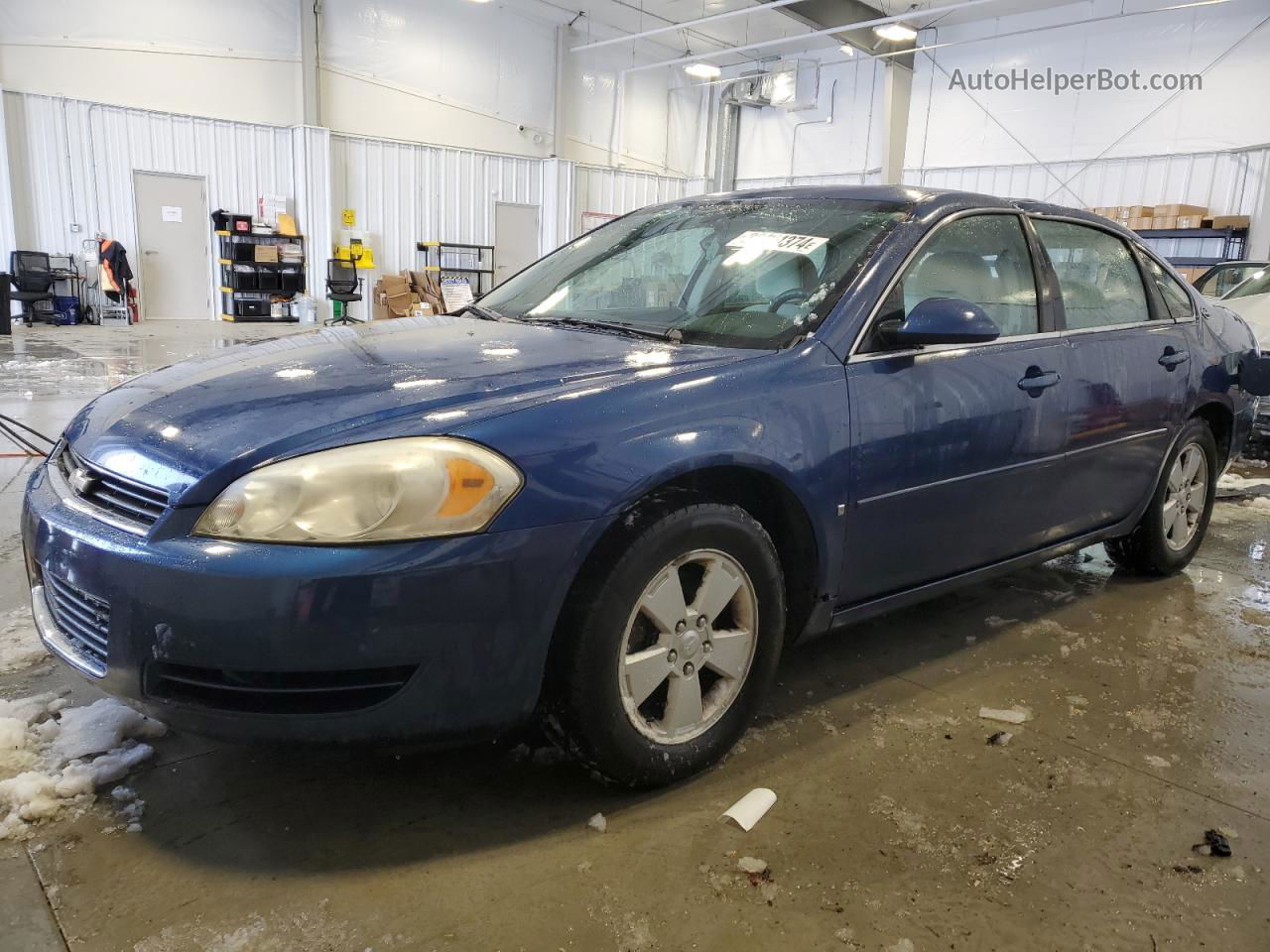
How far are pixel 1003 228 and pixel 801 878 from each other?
198cm

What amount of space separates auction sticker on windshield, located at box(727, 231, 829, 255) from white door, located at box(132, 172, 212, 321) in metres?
14.9

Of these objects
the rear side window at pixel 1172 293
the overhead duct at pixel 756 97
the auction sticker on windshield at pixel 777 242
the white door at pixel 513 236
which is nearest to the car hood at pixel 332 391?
the auction sticker on windshield at pixel 777 242

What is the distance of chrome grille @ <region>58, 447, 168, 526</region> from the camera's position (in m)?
1.62

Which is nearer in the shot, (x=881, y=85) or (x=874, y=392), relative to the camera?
(x=874, y=392)

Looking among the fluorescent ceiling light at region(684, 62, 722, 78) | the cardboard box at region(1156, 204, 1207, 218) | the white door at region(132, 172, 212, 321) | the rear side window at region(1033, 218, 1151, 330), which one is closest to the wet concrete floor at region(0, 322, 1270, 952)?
the rear side window at region(1033, 218, 1151, 330)

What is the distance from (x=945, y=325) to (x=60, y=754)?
218 centimetres

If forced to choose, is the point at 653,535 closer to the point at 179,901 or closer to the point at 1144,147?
the point at 179,901

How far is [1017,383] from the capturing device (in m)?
2.54

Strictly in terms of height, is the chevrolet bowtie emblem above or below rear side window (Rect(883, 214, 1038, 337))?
below

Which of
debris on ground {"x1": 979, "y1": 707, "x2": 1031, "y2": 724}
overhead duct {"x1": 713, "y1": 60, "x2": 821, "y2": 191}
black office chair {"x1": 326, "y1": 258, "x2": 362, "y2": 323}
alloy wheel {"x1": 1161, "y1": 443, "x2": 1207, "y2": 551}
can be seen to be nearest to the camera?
debris on ground {"x1": 979, "y1": 707, "x2": 1031, "y2": 724}

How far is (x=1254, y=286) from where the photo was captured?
7.84 meters

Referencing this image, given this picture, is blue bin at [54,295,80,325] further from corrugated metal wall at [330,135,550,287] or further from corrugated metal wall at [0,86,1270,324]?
corrugated metal wall at [330,135,550,287]

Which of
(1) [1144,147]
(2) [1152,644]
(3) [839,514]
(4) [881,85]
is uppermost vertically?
(4) [881,85]

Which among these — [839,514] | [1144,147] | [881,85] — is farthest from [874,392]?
[881,85]
